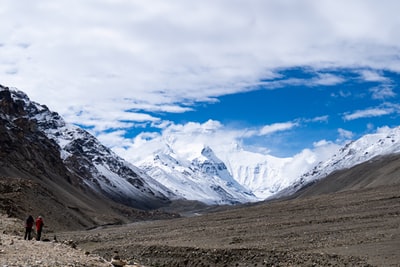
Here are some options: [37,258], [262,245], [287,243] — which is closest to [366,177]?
[287,243]

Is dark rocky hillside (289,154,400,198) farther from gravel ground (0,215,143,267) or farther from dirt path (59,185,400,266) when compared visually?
gravel ground (0,215,143,267)

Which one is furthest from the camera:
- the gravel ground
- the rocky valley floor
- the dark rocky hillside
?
the dark rocky hillside

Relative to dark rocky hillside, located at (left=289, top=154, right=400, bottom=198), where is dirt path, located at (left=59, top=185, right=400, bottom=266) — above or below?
below

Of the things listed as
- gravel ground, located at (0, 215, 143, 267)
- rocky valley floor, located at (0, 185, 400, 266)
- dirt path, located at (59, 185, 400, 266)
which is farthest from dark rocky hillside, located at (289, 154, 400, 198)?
gravel ground, located at (0, 215, 143, 267)

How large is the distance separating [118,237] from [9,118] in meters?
106

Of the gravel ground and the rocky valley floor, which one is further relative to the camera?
the rocky valley floor

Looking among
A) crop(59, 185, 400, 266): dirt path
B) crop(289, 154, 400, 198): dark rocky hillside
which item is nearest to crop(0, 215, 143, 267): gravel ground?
crop(59, 185, 400, 266): dirt path

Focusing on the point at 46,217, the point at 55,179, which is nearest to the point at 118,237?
the point at 46,217

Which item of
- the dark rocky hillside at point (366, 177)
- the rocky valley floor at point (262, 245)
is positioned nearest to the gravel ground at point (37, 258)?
the rocky valley floor at point (262, 245)

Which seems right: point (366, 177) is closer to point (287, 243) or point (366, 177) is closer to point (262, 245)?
point (287, 243)

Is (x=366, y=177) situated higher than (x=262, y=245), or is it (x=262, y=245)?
(x=366, y=177)

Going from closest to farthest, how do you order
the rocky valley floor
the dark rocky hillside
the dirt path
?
the rocky valley floor
the dirt path
the dark rocky hillside

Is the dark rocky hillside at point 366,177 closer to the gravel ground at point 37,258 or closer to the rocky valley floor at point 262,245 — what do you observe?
the rocky valley floor at point 262,245

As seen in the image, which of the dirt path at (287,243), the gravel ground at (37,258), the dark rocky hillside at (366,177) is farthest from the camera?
the dark rocky hillside at (366,177)
